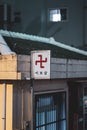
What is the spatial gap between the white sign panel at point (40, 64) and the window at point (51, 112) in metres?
1.13

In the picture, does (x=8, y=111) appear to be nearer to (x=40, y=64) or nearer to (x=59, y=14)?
(x=40, y=64)

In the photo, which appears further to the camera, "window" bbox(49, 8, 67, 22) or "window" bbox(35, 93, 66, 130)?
"window" bbox(49, 8, 67, 22)

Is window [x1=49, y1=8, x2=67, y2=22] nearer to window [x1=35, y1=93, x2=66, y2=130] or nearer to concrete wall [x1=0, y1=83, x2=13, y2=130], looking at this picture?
window [x1=35, y1=93, x2=66, y2=130]

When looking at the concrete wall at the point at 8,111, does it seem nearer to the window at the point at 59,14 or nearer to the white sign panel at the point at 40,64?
the white sign panel at the point at 40,64

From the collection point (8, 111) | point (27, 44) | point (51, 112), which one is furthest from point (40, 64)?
point (27, 44)

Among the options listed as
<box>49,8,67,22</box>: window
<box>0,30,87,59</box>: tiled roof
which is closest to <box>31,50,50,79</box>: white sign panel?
<box>0,30,87,59</box>: tiled roof

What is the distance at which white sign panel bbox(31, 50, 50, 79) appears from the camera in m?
8.64

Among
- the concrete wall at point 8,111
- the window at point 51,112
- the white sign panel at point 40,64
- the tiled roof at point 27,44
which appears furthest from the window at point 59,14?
the concrete wall at point 8,111

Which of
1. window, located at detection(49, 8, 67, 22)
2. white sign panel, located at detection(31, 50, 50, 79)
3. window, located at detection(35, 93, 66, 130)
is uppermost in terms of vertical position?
window, located at detection(49, 8, 67, 22)

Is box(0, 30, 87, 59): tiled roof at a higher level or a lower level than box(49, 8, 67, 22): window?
lower

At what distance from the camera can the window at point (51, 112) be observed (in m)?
9.95

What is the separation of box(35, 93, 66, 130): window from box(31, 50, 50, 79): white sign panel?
3.72ft

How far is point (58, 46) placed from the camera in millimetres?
14602

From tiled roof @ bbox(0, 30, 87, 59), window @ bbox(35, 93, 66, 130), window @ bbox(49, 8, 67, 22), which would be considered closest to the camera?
window @ bbox(35, 93, 66, 130)
